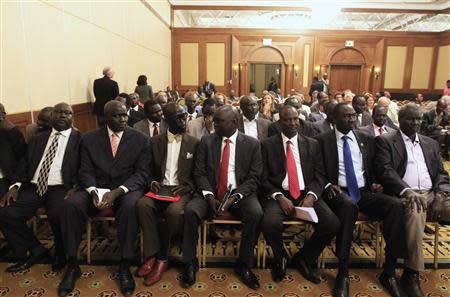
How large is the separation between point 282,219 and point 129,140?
154cm

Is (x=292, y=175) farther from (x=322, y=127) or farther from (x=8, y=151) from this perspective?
(x=8, y=151)

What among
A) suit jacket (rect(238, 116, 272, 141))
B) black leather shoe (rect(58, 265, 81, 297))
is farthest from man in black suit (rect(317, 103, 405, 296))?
black leather shoe (rect(58, 265, 81, 297))

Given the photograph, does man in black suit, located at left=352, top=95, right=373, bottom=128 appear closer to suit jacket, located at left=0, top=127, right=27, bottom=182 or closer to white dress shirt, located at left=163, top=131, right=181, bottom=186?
white dress shirt, located at left=163, top=131, right=181, bottom=186

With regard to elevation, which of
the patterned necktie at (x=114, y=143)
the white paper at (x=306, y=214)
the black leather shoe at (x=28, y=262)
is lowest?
the black leather shoe at (x=28, y=262)

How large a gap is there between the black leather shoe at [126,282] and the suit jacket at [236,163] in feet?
2.97

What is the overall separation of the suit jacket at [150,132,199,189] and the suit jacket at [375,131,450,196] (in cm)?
170

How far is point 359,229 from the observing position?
3.77m

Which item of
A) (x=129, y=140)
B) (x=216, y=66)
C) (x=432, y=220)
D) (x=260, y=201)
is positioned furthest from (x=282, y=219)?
(x=216, y=66)

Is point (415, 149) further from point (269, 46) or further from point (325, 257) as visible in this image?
point (269, 46)

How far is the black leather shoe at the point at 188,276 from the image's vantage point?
2.87 m

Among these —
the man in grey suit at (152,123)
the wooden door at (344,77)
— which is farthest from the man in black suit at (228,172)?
the wooden door at (344,77)

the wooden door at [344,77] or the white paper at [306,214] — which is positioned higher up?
the wooden door at [344,77]

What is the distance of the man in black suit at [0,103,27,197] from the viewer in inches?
131

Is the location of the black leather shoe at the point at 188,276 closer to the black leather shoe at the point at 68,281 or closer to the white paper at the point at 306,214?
the black leather shoe at the point at 68,281
